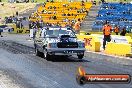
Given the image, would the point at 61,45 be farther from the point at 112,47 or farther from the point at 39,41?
the point at 112,47

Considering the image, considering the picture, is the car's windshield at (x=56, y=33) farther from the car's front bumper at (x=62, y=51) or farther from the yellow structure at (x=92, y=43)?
the yellow structure at (x=92, y=43)

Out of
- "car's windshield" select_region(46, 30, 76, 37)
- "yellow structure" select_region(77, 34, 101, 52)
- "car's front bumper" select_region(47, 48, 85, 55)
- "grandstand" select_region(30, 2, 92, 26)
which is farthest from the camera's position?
"grandstand" select_region(30, 2, 92, 26)

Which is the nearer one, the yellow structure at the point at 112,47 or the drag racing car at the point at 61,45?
the drag racing car at the point at 61,45

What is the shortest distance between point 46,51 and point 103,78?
1634 centimetres

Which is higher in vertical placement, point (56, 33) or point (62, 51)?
point (56, 33)

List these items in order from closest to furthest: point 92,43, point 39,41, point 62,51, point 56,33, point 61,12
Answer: point 62,51 → point 56,33 → point 39,41 → point 92,43 → point 61,12

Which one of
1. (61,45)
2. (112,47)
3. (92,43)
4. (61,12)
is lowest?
(61,12)

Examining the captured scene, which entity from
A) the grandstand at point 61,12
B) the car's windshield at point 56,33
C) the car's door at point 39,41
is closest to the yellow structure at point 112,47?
the car's windshield at point 56,33

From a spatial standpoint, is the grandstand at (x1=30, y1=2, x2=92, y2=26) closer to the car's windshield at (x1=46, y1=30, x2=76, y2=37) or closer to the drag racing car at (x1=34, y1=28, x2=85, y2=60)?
the car's windshield at (x1=46, y1=30, x2=76, y2=37)

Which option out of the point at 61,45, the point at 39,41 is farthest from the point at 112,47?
the point at 39,41

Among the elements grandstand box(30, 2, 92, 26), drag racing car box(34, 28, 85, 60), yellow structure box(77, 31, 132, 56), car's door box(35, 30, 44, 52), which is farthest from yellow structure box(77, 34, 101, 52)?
grandstand box(30, 2, 92, 26)

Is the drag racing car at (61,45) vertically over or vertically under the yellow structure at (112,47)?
over

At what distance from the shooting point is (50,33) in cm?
2219

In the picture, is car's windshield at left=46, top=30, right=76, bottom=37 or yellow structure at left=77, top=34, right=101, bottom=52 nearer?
car's windshield at left=46, top=30, right=76, bottom=37
